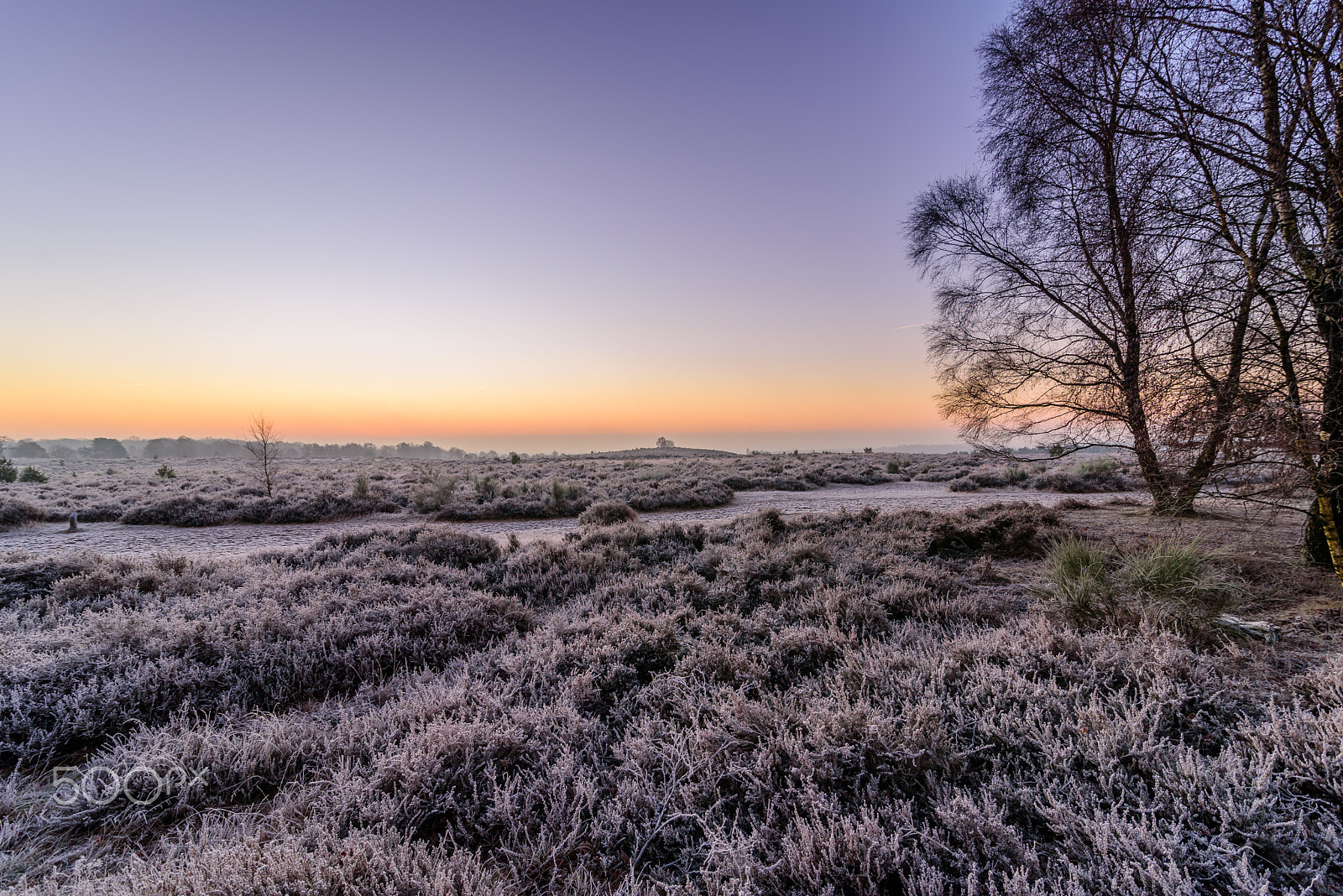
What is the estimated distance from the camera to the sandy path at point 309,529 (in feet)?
32.9

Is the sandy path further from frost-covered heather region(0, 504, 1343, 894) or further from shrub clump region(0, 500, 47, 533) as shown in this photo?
frost-covered heather region(0, 504, 1343, 894)

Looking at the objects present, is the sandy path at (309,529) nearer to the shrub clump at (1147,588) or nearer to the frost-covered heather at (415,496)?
the frost-covered heather at (415,496)

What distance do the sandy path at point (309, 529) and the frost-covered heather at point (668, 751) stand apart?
18.9 ft

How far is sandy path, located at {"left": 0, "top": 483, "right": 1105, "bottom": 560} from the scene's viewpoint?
32.9 feet

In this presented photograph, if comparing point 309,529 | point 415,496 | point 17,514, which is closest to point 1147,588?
point 309,529

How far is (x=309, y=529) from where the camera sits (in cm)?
1277

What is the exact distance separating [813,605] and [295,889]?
4403 millimetres

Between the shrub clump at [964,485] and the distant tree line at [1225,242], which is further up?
the distant tree line at [1225,242]

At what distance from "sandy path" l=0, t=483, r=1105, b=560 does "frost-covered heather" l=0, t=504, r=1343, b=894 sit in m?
5.77

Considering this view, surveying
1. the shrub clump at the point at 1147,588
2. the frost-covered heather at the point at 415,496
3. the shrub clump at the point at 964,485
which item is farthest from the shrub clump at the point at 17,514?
the shrub clump at the point at 964,485

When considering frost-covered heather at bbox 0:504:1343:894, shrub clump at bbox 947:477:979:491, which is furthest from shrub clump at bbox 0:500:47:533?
shrub clump at bbox 947:477:979:491

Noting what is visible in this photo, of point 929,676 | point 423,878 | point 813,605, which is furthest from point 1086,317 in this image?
point 423,878

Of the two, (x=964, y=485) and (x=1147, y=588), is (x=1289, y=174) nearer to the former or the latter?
(x=1147, y=588)

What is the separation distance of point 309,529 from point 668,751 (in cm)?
1415
